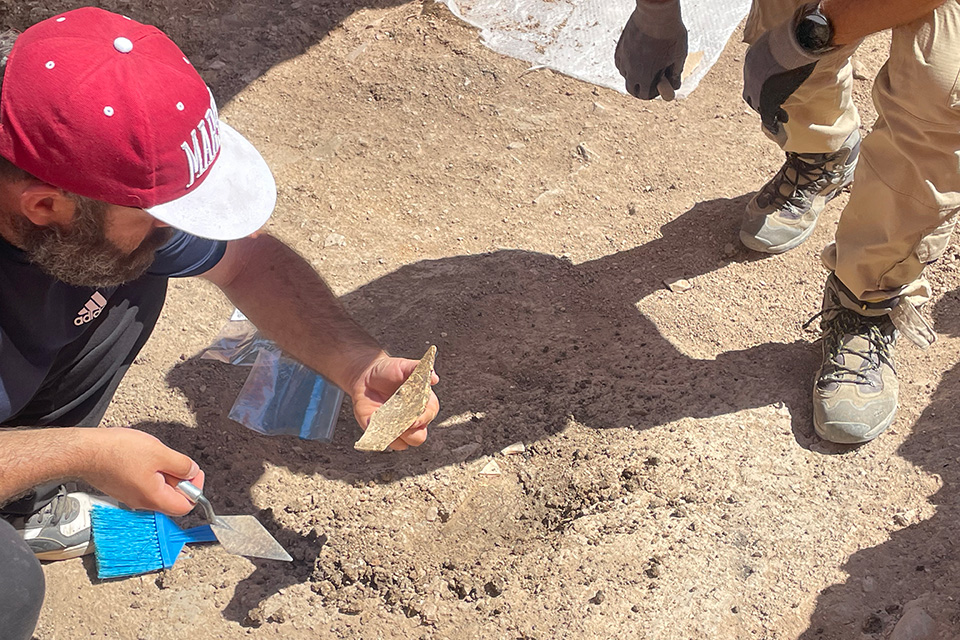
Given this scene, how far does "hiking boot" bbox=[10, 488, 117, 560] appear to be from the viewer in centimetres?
197

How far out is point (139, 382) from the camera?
2387mm

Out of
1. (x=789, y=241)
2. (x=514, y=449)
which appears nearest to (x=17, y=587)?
(x=514, y=449)

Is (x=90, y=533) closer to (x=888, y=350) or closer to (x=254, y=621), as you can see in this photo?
(x=254, y=621)

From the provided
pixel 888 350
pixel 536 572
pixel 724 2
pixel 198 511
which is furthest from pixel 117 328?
pixel 724 2

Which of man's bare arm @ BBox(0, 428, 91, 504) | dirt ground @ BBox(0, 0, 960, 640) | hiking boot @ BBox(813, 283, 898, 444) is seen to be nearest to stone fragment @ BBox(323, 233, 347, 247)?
dirt ground @ BBox(0, 0, 960, 640)

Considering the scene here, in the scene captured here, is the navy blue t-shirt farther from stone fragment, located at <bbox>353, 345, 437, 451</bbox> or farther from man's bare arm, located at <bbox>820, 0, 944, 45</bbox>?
man's bare arm, located at <bbox>820, 0, 944, 45</bbox>

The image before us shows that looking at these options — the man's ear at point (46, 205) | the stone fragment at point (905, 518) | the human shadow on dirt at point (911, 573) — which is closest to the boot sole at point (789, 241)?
the human shadow on dirt at point (911, 573)

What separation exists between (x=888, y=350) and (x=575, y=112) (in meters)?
1.49

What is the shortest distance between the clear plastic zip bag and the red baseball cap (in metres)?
0.79

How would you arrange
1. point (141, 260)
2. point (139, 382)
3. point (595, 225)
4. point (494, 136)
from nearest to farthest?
point (141, 260)
point (139, 382)
point (595, 225)
point (494, 136)

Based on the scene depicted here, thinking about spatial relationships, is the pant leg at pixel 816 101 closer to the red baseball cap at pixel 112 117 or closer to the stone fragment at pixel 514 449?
the stone fragment at pixel 514 449

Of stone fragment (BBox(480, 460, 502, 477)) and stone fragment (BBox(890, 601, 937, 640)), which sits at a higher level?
stone fragment (BBox(890, 601, 937, 640))

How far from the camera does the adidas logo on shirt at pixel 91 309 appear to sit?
1.72m

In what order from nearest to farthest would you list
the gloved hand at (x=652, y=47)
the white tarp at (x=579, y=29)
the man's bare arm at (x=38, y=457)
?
the man's bare arm at (x=38, y=457)
the gloved hand at (x=652, y=47)
the white tarp at (x=579, y=29)
